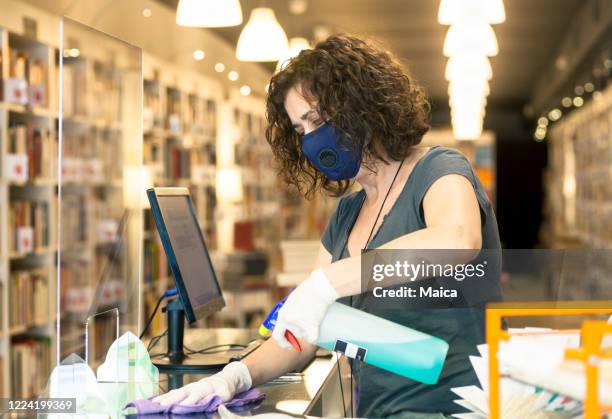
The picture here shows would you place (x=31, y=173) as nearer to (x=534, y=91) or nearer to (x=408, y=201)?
(x=408, y=201)

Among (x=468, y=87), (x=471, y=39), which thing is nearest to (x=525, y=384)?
(x=471, y=39)

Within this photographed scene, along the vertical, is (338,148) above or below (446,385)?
above

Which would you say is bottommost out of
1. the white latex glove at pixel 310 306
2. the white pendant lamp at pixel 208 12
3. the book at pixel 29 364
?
the book at pixel 29 364

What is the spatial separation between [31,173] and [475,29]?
9.04ft

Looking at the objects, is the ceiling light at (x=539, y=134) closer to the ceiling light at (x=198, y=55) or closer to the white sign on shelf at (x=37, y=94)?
the ceiling light at (x=198, y=55)

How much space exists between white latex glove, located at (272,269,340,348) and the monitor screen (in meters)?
0.83

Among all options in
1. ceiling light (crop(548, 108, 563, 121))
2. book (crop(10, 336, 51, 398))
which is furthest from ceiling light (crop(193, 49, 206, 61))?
ceiling light (crop(548, 108, 563, 121))

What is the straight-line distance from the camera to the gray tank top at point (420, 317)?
4.78 feet

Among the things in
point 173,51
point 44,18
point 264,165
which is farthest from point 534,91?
point 44,18

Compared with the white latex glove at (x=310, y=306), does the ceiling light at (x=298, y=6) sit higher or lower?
higher

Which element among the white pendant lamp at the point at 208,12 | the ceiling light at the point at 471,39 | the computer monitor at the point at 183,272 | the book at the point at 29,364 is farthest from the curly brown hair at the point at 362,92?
A: the ceiling light at the point at 471,39

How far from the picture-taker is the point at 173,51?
7016 mm

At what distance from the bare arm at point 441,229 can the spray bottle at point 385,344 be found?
60 mm

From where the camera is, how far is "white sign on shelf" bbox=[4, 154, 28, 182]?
4598 mm
